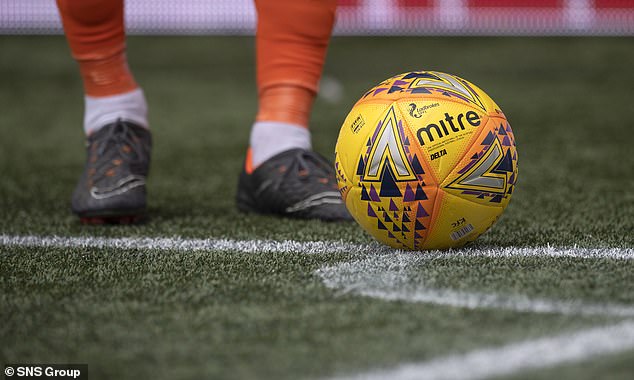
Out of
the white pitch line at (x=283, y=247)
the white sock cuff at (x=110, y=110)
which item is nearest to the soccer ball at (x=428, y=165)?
the white pitch line at (x=283, y=247)

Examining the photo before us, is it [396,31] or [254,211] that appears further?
[396,31]

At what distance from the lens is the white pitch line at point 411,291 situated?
1668 mm

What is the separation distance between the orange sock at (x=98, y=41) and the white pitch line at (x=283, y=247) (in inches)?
25.1

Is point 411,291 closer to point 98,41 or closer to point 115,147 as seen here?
point 115,147

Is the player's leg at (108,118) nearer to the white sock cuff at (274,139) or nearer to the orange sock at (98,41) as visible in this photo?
the orange sock at (98,41)

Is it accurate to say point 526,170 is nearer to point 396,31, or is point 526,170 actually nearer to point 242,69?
point 242,69

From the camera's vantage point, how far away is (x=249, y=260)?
216 centimetres

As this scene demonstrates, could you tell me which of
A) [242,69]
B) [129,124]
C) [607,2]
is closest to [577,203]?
[129,124]

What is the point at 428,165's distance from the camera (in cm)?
211

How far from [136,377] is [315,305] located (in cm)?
43

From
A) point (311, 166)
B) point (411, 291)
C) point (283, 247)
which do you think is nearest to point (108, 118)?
point (311, 166)

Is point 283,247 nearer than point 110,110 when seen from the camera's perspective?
Yes

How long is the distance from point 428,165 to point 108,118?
121 cm

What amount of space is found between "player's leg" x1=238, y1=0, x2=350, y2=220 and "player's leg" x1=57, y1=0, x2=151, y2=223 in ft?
1.12
